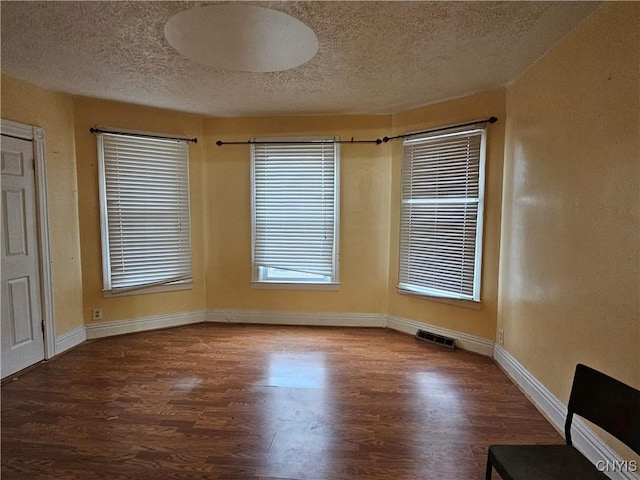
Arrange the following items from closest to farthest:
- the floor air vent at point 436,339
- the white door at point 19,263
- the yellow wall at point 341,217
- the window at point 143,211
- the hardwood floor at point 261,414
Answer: the hardwood floor at point 261,414 < the white door at point 19,263 < the floor air vent at point 436,339 < the window at point 143,211 < the yellow wall at point 341,217

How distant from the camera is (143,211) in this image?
12.4ft

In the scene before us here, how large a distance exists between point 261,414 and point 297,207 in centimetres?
→ 232

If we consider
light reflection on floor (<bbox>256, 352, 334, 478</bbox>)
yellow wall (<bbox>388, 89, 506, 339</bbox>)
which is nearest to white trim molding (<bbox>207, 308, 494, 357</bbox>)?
yellow wall (<bbox>388, 89, 506, 339</bbox>)

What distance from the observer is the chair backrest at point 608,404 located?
130cm

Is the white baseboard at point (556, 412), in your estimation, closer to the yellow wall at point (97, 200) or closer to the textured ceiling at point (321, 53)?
the textured ceiling at point (321, 53)

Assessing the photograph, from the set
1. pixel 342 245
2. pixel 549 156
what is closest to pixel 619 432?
pixel 549 156

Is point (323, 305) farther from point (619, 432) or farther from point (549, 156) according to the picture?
point (619, 432)

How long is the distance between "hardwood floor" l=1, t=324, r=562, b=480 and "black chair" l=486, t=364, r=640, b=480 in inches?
20.3

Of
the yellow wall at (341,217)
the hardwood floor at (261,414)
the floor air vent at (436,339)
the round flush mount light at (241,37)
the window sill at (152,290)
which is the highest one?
the round flush mount light at (241,37)

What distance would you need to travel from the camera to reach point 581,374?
1.51 m

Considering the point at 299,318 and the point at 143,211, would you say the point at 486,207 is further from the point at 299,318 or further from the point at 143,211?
the point at 143,211

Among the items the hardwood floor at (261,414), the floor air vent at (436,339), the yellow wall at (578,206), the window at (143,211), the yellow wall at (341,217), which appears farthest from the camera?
the yellow wall at (341,217)

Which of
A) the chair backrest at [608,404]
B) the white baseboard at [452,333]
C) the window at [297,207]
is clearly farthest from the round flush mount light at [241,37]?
the white baseboard at [452,333]

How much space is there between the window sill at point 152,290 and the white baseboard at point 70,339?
16.2 inches
